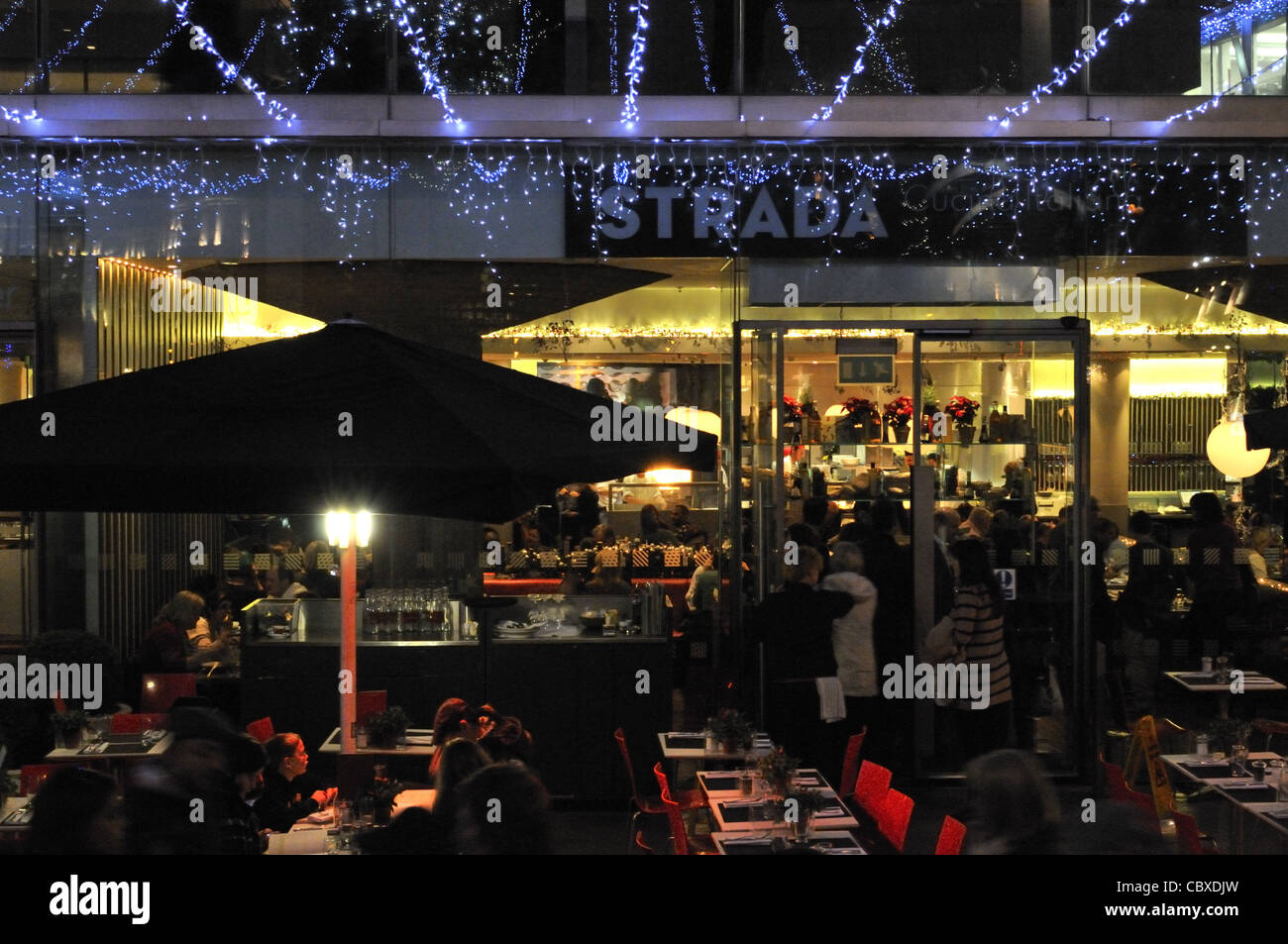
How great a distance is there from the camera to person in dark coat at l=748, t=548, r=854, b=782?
8.22 m

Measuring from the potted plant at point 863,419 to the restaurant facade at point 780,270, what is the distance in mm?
20

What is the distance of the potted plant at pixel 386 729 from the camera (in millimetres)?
6965

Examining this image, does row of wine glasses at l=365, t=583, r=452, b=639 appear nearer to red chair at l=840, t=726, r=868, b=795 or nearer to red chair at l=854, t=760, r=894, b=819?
red chair at l=840, t=726, r=868, b=795

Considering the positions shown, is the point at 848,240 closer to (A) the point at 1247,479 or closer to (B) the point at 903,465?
(B) the point at 903,465

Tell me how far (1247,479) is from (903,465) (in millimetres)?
2694

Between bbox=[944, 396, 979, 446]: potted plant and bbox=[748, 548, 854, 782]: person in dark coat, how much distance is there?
1.72 meters

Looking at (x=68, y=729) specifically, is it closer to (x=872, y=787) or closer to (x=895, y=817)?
(x=872, y=787)

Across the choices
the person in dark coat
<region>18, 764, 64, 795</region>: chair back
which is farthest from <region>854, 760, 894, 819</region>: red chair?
<region>18, 764, 64, 795</region>: chair back

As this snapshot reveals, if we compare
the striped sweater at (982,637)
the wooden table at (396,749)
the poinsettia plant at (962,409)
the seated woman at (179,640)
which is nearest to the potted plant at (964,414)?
the poinsettia plant at (962,409)

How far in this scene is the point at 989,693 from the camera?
8.73 meters

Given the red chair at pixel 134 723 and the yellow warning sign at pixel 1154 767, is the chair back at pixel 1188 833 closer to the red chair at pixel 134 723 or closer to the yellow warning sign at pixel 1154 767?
the yellow warning sign at pixel 1154 767

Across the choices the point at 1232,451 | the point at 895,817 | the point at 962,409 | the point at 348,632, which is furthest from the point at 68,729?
the point at 1232,451
